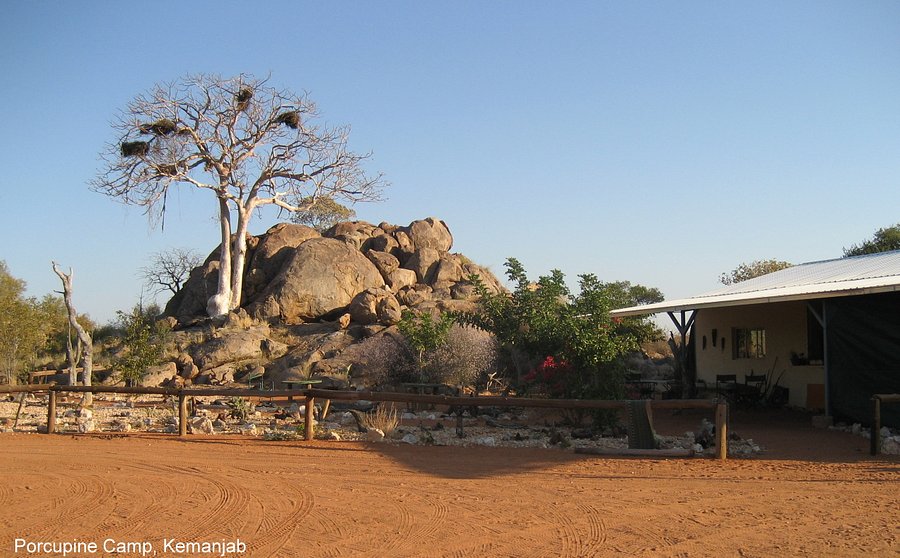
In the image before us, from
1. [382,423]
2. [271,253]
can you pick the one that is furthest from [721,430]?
[271,253]

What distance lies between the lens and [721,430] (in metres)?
10.7

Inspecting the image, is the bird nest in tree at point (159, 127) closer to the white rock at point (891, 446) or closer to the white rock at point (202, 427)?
the white rock at point (202, 427)

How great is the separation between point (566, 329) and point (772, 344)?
660 centimetres

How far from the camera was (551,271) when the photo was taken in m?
17.0

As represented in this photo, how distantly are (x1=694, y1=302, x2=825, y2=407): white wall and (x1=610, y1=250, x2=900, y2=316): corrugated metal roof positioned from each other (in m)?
0.61

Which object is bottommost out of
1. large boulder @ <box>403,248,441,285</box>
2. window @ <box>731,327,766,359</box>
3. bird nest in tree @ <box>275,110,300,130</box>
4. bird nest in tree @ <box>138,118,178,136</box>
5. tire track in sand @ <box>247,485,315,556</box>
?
tire track in sand @ <box>247,485,315,556</box>

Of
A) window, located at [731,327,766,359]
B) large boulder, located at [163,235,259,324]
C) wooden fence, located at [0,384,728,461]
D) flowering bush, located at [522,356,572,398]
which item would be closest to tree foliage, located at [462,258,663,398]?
flowering bush, located at [522,356,572,398]

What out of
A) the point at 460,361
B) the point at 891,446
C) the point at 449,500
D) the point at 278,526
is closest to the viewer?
the point at 278,526

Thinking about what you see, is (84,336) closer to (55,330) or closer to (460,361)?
(460,361)

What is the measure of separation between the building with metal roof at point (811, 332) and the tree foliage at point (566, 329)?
6.18ft

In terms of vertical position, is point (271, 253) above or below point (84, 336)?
above

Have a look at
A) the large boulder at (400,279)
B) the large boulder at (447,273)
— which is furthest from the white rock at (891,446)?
the large boulder at (400,279)

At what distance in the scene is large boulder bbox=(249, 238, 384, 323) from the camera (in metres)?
29.6

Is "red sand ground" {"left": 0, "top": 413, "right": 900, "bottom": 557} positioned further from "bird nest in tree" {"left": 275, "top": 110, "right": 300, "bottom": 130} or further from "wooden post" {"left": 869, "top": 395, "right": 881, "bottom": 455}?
"bird nest in tree" {"left": 275, "top": 110, "right": 300, "bottom": 130}
